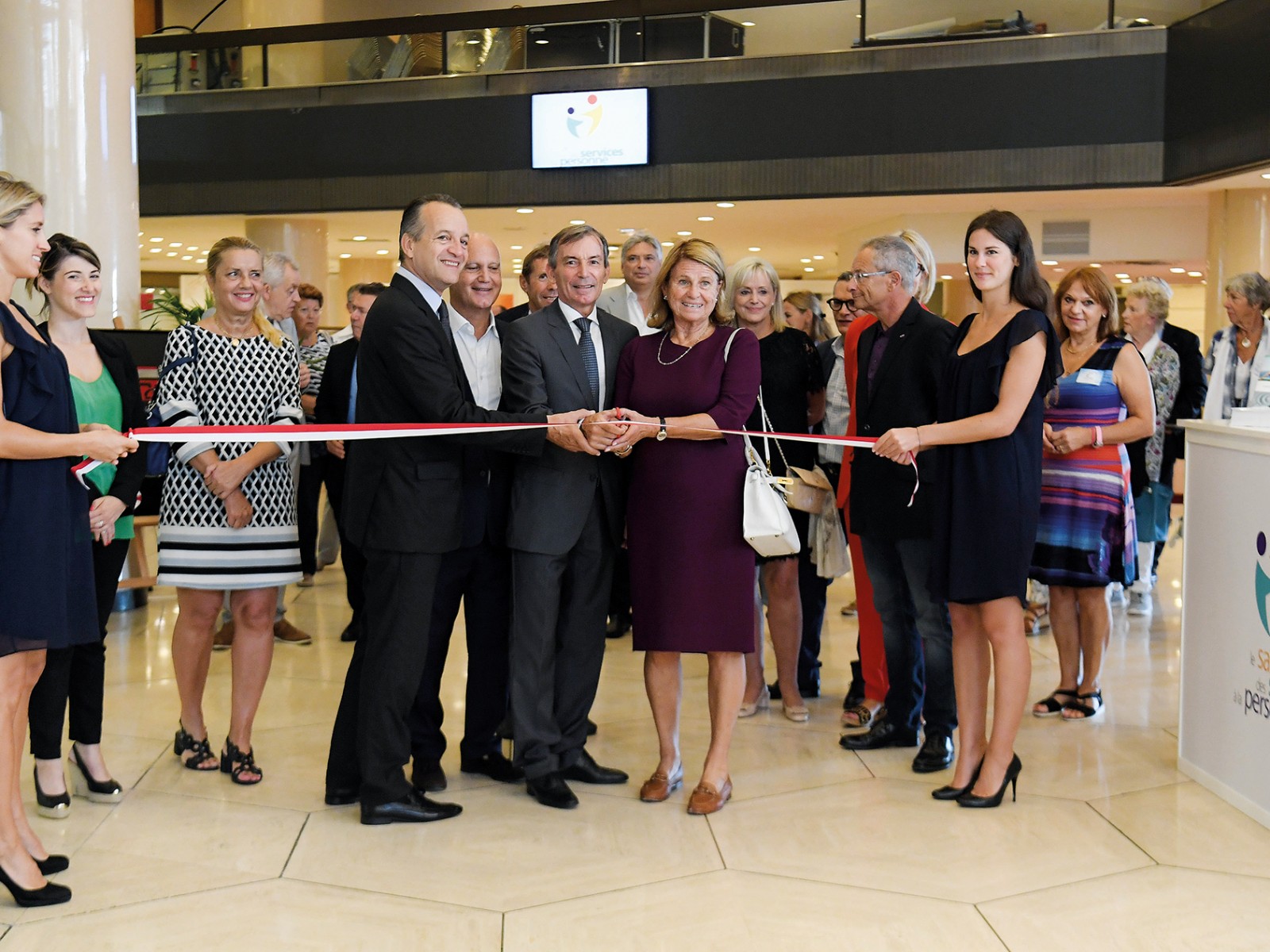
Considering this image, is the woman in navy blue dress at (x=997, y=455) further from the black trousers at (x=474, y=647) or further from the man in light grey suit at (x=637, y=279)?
the man in light grey suit at (x=637, y=279)

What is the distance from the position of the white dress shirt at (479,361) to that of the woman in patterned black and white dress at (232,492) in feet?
2.12

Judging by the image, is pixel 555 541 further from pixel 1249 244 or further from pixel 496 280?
pixel 1249 244

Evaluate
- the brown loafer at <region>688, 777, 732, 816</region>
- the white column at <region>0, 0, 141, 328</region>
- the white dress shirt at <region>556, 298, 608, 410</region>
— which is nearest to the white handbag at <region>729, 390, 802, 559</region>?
the white dress shirt at <region>556, 298, 608, 410</region>

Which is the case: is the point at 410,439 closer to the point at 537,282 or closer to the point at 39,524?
the point at 39,524

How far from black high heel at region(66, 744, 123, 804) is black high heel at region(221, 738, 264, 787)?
0.34 meters

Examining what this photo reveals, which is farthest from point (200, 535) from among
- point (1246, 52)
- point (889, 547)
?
point (1246, 52)

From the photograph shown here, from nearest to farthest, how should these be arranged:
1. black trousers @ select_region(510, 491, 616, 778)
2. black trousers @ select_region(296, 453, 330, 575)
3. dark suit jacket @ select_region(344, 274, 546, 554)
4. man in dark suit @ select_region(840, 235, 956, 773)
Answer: dark suit jacket @ select_region(344, 274, 546, 554)
black trousers @ select_region(510, 491, 616, 778)
man in dark suit @ select_region(840, 235, 956, 773)
black trousers @ select_region(296, 453, 330, 575)

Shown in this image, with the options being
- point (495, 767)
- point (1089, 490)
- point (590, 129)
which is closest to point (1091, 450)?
point (1089, 490)

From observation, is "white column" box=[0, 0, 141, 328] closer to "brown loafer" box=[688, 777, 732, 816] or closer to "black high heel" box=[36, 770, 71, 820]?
"black high heel" box=[36, 770, 71, 820]

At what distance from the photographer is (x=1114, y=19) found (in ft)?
34.2

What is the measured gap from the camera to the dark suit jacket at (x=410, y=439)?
11.2ft

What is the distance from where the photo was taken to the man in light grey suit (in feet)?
15.8

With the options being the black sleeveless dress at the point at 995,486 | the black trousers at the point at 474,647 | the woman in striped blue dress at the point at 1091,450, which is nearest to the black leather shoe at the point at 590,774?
the black trousers at the point at 474,647

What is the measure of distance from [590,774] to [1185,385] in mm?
4760
